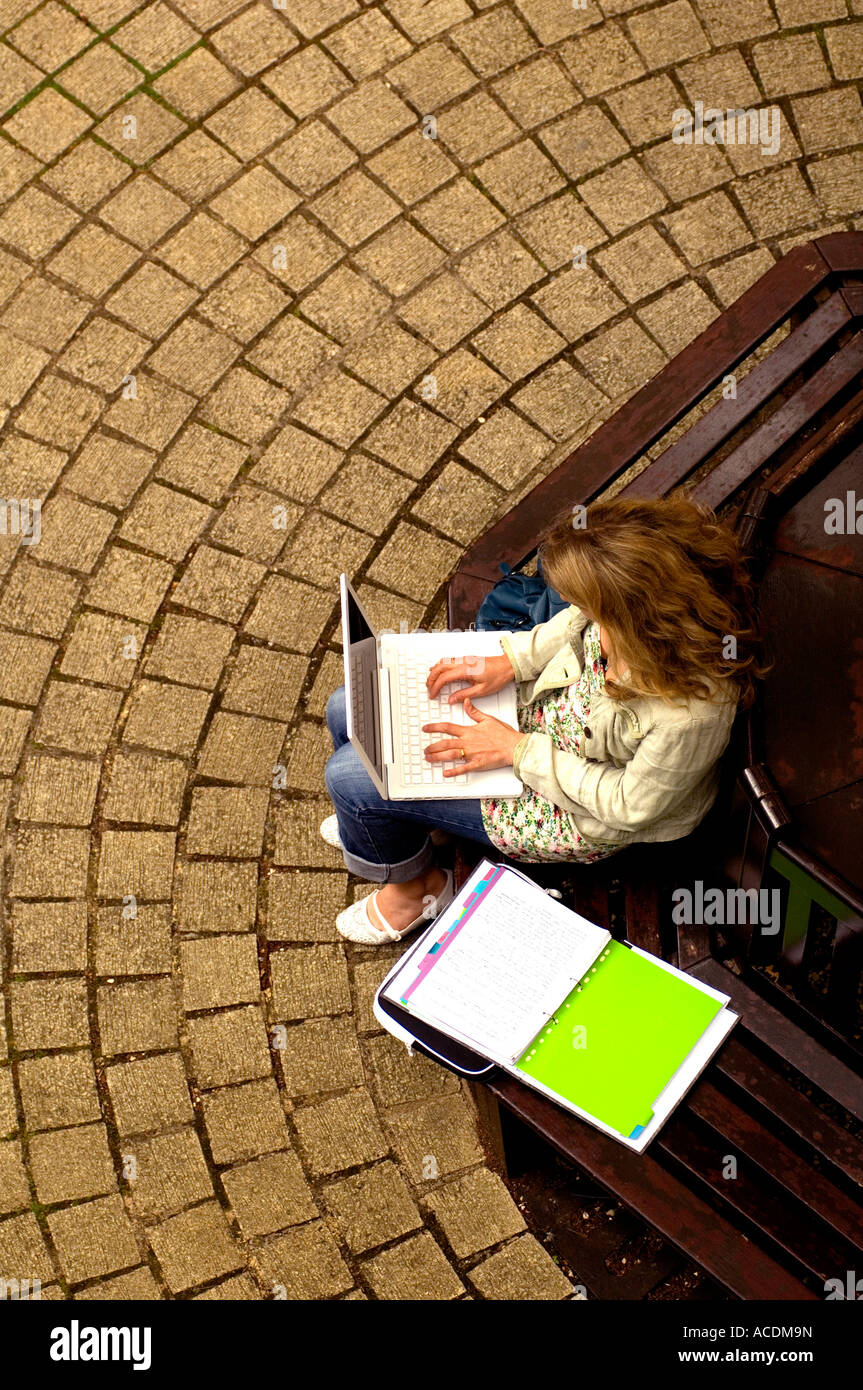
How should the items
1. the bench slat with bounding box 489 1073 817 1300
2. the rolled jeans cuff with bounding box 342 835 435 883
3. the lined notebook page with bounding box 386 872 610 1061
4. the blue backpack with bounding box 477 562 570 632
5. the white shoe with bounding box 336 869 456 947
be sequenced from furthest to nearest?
the white shoe with bounding box 336 869 456 947 → the rolled jeans cuff with bounding box 342 835 435 883 → the blue backpack with bounding box 477 562 570 632 → the lined notebook page with bounding box 386 872 610 1061 → the bench slat with bounding box 489 1073 817 1300

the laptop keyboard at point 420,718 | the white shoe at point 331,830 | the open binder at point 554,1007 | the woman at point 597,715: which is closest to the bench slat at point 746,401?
the woman at point 597,715

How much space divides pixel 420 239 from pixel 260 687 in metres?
2.04

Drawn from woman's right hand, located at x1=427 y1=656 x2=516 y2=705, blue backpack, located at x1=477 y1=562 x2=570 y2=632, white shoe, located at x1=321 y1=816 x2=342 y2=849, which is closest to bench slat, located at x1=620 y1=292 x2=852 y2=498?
blue backpack, located at x1=477 y1=562 x2=570 y2=632

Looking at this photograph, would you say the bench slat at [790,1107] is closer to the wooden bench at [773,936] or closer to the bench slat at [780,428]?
the wooden bench at [773,936]

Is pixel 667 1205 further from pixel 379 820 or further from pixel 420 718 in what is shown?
pixel 420 718

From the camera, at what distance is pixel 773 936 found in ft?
11.1

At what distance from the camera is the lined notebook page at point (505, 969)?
3330mm

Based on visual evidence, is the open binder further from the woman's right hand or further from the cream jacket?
the woman's right hand

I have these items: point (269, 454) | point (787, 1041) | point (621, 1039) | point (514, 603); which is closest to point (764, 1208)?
point (787, 1041)

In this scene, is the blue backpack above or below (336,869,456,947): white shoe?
above

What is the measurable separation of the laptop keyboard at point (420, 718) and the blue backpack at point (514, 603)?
29 cm

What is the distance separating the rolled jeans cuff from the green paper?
0.76 m

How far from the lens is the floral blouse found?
3.38m

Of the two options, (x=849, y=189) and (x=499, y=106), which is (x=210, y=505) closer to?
(x=499, y=106)
